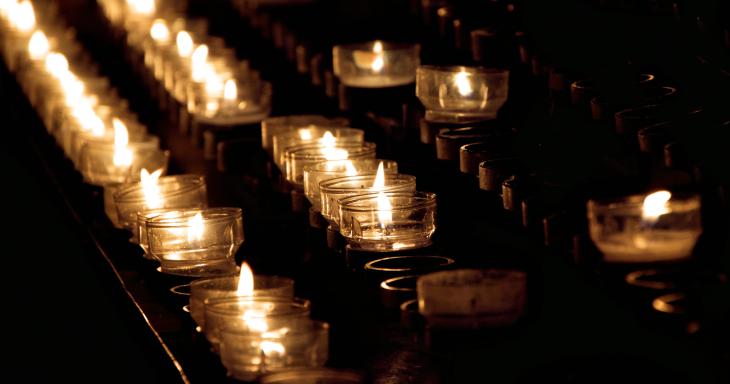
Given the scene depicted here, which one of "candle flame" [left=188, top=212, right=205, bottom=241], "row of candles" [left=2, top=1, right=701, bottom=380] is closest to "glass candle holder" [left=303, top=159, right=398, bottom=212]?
"row of candles" [left=2, top=1, right=701, bottom=380]

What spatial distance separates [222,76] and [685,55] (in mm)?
1298

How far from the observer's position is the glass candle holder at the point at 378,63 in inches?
107

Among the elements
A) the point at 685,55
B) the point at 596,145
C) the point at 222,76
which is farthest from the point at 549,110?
the point at 222,76

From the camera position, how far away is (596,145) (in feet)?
7.75

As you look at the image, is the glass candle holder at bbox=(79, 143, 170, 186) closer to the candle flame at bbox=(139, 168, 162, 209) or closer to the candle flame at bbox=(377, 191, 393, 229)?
the candle flame at bbox=(139, 168, 162, 209)

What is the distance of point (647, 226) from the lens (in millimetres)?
1618

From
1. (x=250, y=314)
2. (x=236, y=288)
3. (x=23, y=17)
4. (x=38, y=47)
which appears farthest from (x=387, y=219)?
(x=23, y=17)

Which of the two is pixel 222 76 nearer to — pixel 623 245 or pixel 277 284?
pixel 277 284

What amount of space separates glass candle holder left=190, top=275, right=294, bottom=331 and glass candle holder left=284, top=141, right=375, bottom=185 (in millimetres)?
481

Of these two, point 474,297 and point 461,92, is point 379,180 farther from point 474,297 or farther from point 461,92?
point 474,297

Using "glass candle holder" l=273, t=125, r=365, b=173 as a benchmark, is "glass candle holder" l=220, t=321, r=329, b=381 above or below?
below

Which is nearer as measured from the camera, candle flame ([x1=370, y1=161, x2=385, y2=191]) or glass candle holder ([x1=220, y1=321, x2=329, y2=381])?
glass candle holder ([x1=220, y1=321, x2=329, y2=381])

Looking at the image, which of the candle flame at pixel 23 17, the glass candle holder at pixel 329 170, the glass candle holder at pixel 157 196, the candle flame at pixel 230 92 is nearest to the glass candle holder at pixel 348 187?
the glass candle holder at pixel 329 170

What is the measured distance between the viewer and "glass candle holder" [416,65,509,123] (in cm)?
233
